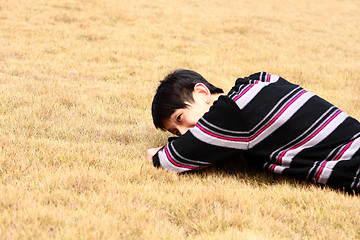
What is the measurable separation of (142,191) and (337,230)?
1106 millimetres

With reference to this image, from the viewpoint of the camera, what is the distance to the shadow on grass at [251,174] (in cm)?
269

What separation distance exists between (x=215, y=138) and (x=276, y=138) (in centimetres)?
43

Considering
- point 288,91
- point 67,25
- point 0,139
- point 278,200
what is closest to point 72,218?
point 278,200

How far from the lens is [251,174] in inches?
114

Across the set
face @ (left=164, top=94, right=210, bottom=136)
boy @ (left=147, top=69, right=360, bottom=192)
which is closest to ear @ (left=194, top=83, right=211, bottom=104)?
face @ (left=164, top=94, right=210, bottom=136)

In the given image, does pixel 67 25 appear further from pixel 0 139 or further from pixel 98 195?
pixel 98 195

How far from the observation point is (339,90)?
6.12 metres

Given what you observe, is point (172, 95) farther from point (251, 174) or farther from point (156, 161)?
point (251, 174)

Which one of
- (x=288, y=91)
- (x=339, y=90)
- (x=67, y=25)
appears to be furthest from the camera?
(x=67, y=25)

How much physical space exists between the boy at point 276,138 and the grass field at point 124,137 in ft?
0.41

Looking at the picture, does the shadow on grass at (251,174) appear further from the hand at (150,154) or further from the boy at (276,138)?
the hand at (150,154)

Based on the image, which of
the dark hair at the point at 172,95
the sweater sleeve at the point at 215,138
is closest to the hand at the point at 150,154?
the dark hair at the point at 172,95

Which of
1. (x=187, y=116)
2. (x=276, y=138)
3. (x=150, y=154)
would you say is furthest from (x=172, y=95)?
(x=276, y=138)

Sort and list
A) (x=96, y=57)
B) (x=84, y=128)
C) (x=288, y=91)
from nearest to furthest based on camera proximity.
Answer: (x=288, y=91) → (x=84, y=128) → (x=96, y=57)
